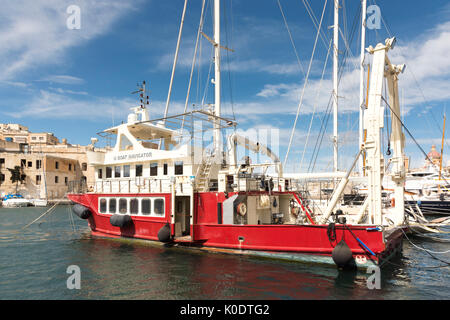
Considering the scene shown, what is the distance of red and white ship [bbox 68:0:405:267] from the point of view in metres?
11.4

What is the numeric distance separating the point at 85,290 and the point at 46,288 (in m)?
1.40

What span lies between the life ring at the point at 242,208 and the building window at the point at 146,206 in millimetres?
5034

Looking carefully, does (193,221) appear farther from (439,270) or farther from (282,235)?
(439,270)

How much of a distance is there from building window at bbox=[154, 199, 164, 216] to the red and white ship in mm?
50

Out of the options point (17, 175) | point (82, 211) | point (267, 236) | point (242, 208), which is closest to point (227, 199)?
point (242, 208)

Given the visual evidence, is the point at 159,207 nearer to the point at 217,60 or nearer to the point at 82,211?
the point at 82,211

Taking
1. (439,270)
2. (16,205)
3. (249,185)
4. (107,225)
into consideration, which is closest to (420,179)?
(439,270)

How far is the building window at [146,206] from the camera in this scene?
1566 centimetres

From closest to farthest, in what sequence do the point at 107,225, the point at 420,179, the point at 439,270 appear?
the point at 439,270 < the point at 107,225 < the point at 420,179

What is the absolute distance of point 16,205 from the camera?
52.5 metres

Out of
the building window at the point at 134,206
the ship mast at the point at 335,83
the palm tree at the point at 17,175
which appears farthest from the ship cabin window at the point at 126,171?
the palm tree at the point at 17,175

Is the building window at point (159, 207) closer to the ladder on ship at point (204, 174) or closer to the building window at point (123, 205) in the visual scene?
the ladder on ship at point (204, 174)

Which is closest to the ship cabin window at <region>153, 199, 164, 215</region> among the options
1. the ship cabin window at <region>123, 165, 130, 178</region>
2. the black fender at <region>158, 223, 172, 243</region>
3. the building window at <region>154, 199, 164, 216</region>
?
the building window at <region>154, 199, 164, 216</region>

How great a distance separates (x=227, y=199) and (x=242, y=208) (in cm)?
80
